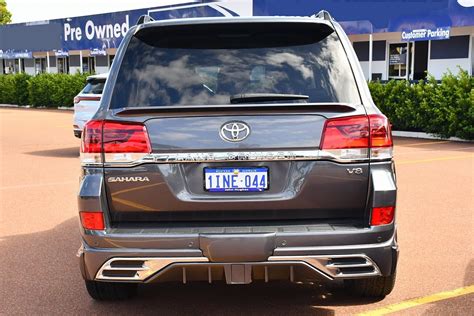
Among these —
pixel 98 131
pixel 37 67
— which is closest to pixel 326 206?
pixel 98 131

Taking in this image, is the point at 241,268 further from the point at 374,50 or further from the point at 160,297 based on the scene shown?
the point at 374,50

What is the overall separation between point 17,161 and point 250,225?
9.75 meters

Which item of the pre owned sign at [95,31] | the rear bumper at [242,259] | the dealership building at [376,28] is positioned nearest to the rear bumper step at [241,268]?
the rear bumper at [242,259]

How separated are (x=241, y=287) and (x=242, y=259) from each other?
1335 millimetres

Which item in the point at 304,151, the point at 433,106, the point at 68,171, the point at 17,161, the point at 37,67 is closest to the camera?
the point at 304,151

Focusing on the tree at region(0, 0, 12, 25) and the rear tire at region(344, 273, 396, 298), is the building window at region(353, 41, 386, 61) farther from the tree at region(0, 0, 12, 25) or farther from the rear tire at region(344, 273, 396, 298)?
the tree at region(0, 0, 12, 25)

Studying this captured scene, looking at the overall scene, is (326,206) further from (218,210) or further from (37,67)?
(37,67)

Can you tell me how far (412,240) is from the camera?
591 cm

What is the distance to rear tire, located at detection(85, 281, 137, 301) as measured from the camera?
414 centimetres

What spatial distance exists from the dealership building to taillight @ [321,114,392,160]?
46.3 ft

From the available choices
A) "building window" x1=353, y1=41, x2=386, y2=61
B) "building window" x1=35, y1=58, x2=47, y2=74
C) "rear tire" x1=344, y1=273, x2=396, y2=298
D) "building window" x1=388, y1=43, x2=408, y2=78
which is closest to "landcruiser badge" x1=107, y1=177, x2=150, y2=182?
"rear tire" x1=344, y1=273, x2=396, y2=298

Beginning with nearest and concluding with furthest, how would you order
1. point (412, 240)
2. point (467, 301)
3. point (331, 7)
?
point (467, 301), point (412, 240), point (331, 7)

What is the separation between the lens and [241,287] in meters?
4.60

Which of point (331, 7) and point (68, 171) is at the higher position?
point (331, 7)
